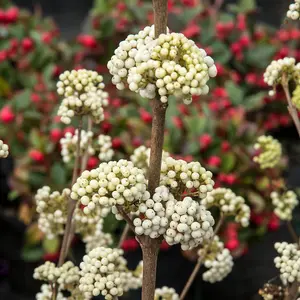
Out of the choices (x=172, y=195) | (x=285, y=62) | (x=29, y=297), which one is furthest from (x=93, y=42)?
(x=172, y=195)

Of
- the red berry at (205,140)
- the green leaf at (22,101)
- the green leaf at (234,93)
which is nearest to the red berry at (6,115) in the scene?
the green leaf at (22,101)

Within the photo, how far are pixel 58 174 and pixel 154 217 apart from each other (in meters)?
1.33

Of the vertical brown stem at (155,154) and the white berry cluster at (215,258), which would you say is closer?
the vertical brown stem at (155,154)

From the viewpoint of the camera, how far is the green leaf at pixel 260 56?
8.16ft

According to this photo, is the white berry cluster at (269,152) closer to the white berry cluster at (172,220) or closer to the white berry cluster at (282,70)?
the white berry cluster at (282,70)

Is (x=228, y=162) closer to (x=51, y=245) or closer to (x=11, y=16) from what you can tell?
(x=51, y=245)

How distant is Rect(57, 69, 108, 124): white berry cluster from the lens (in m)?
0.83

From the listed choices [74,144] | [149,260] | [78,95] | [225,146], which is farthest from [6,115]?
[149,260]

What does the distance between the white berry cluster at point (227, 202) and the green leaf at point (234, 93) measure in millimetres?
1368

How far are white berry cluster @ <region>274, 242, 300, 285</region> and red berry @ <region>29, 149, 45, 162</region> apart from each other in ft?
4.24

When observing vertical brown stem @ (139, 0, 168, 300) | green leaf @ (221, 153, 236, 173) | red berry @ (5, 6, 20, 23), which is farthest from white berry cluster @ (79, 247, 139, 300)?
red berry @ (5, 6, 20, 23)

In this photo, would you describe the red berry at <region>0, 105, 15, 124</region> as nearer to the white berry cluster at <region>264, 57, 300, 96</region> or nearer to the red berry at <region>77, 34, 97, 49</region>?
the red berry at <region>77, 34, 97, 49</region>

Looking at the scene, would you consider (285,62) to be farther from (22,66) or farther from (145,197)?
(22,66)

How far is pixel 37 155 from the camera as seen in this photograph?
1.95 metres
